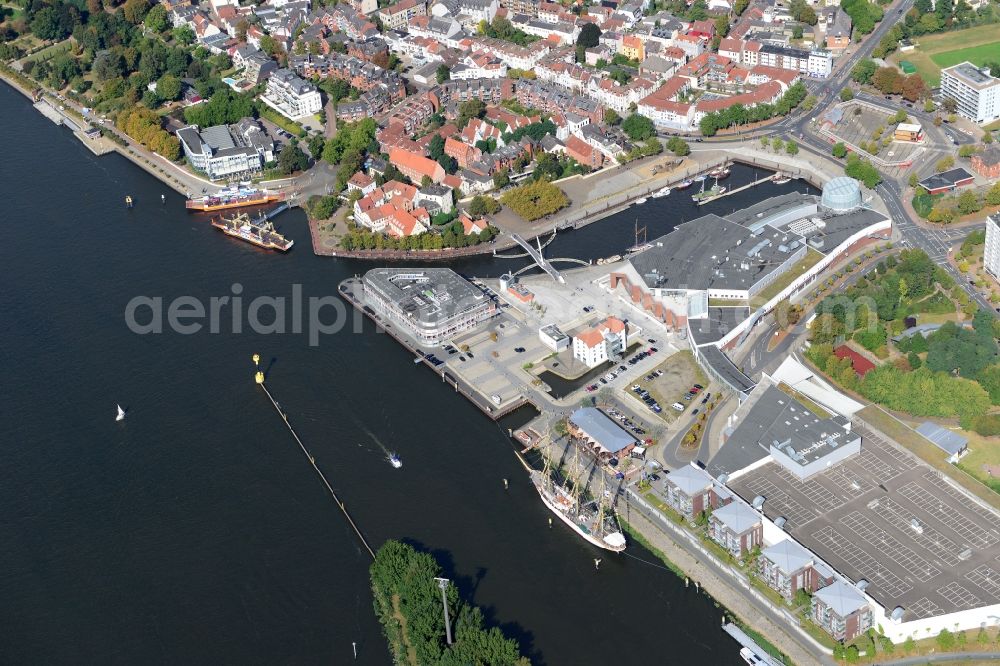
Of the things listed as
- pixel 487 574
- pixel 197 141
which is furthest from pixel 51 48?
pixel 487 574

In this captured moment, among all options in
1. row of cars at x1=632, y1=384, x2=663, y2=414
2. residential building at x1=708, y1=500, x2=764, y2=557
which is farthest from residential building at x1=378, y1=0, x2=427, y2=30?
residential building at x1=708, y1=500, x2=764, y2=557

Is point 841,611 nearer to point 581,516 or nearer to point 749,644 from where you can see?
point 749,644

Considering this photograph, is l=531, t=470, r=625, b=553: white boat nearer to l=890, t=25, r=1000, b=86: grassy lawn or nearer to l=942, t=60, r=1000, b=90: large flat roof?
l=942, t=60, r=1000, b=90: large flat roof

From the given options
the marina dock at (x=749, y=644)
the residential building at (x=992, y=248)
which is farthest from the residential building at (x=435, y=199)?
the marina dock at (x=749, y=644)

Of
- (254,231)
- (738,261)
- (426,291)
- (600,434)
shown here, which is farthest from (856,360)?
(254,231)

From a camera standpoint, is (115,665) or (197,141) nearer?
(115,665)

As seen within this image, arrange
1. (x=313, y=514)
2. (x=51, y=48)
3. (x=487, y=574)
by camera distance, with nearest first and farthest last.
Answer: (x=487, y=574) < (x=313, y=514) < (x=51, y=48)

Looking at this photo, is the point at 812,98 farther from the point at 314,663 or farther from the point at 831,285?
the point at 314,663
